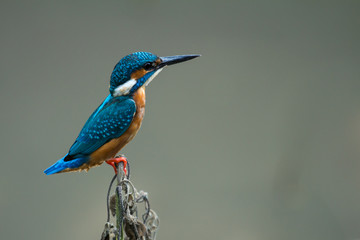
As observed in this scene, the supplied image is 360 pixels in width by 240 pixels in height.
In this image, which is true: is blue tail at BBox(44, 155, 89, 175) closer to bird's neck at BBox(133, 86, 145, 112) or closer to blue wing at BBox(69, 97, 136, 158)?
blue wing at BBox(69, 97, 136, 158)

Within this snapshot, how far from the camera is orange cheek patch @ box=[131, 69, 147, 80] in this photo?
98cm

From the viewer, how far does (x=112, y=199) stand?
100 centimetres

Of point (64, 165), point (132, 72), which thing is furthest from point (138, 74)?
point (64, 165)

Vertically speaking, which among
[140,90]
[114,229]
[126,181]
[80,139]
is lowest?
[114,229]

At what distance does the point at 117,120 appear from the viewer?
96 cm

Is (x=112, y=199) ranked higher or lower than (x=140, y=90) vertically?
lower

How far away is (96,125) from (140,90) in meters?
0.15

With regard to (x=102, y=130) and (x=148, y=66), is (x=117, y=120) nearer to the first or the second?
(x=102, y=130)

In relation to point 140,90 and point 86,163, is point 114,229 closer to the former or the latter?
point 86,163

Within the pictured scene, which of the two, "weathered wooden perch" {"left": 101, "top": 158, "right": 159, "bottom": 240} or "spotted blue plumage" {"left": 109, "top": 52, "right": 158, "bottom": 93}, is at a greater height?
"spotted blue plumage" {"left": 109, "top": 52, "right": 158, "bottom": 93}

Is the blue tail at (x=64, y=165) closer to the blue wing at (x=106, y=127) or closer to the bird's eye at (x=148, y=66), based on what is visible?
the blue wing at (x=106, y=127)

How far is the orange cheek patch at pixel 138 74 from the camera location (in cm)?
98

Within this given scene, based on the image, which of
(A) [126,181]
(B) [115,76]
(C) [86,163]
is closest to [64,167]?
(C) [86,163]

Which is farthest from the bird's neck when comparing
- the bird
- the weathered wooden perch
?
the weathered wooden perch
